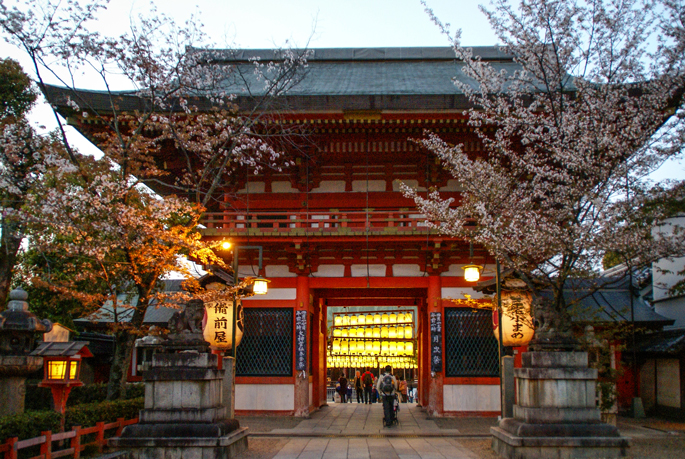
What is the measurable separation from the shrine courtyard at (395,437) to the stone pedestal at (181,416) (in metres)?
1.08

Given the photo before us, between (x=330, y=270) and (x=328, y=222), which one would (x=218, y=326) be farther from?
(x=330, y=270)

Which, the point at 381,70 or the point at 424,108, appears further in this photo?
the point at 381,70

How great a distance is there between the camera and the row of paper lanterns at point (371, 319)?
2922 cm

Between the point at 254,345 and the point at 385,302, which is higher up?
the point at 385,302

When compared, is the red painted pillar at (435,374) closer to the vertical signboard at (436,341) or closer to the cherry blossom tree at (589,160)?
the vertical signboard at (436,341)

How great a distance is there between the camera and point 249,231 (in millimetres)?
15312

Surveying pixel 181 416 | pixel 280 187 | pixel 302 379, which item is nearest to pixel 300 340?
pixel 302 379

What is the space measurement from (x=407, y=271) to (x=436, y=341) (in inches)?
93.9

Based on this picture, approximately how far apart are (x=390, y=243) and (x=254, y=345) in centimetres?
522

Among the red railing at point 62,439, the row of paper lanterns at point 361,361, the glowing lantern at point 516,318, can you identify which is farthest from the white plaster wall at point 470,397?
the row of paper lanterns at point 361,361

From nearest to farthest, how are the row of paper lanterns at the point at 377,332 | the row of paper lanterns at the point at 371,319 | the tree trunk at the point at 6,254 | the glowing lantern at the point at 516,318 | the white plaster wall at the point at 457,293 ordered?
the glowing lantern at the point at 516,318 < the tree trunk at the point at 6,254 < the white plaster wall at the point at 457,293 < the row of paper lanterns at the point at 371,319 < the row of paper lanterns at the point at 377,332

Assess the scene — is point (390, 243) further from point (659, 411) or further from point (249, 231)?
point (659, 411)

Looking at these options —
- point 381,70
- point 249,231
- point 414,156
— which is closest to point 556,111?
point 414,156

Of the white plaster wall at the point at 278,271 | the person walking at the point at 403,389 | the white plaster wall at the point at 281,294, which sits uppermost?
the white plaster wall at the point at 278,271
